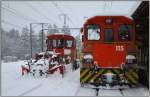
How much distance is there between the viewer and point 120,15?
14430 mm

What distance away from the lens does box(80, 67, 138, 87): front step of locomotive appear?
13.5 metres

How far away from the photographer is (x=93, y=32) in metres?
14.5

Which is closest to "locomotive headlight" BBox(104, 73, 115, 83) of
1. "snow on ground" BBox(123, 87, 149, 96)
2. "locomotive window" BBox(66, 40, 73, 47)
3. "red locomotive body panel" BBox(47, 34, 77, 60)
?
"snow on ground" BBox(123, 87, 149, 96)

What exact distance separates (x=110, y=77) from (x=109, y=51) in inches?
45.7

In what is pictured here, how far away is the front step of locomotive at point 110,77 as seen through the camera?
1352cm

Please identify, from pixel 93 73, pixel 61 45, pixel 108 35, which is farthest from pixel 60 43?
pixel 93 73

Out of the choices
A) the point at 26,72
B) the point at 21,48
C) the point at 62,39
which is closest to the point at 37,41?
the point at 21,48

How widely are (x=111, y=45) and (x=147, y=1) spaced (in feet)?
10.8

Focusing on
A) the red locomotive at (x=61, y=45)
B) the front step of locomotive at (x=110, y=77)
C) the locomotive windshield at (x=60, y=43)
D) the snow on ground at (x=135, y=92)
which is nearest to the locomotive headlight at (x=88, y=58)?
the front step of locomotive at (x=110, y=77)

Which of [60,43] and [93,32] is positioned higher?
[93,32]

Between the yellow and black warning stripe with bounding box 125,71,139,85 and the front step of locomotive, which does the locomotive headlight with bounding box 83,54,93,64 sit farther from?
the yellow and black warning stripe with bounding box 125,71,139,85

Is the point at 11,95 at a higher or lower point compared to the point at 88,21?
lower

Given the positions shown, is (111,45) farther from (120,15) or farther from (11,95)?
(11,95)

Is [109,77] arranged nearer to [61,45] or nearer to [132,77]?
[132,77]
